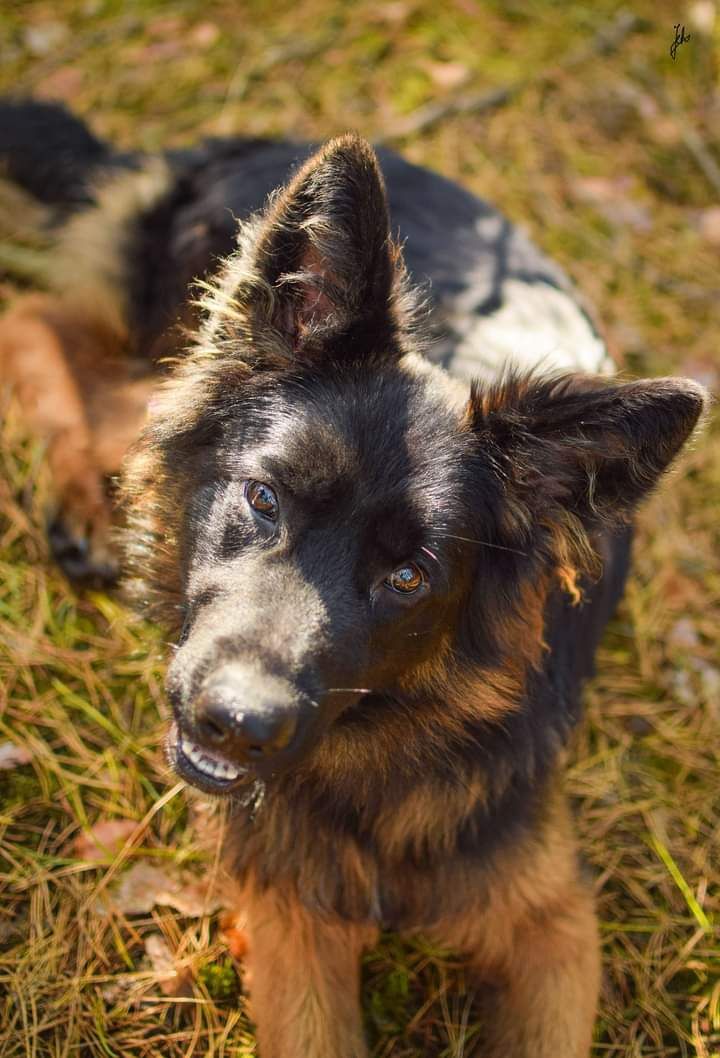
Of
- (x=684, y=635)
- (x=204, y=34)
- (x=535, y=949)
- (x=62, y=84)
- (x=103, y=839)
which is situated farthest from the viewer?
(x=204, y=34)

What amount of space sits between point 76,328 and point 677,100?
4875mm

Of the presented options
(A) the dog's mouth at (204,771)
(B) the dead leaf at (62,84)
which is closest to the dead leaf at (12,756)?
(A) the dog's mouth at (204,771)

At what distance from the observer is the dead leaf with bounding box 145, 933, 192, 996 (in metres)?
3.36

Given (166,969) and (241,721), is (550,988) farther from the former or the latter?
(241,721)

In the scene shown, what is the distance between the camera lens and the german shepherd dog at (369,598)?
271cm

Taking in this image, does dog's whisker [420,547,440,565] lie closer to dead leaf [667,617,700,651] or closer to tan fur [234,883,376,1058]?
tan fur [234,883,376,1058]

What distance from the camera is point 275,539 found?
2822mm

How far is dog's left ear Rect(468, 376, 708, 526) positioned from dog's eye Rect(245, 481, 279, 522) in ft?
2.28

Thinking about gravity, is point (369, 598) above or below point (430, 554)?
below

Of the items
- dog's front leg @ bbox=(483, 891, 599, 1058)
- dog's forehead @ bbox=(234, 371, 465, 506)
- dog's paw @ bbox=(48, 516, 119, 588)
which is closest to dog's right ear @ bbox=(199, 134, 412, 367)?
dog's forehead @ bbox=(234, 371, 465, 506)

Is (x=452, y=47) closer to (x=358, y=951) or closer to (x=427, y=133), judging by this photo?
(x=427, y=133)

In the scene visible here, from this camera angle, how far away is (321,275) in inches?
116

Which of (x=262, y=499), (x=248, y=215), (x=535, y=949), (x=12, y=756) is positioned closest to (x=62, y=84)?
(x=248, y=215)

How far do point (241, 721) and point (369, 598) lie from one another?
61 cm
